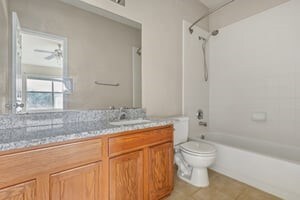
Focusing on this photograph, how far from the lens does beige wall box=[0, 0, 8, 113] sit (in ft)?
3.91

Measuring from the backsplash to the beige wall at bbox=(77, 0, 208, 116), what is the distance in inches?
18.7

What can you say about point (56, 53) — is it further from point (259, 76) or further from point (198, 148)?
point (259, 76)

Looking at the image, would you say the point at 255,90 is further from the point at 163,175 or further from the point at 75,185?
the point at 75,185

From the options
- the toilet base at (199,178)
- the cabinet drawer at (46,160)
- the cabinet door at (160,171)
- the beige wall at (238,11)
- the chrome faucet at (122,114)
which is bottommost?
the toilet base at (199,178)

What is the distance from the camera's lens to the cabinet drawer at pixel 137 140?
1217 millimetres

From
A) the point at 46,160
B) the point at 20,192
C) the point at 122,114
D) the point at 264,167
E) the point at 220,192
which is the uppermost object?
the point at 122,114

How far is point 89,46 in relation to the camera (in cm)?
168

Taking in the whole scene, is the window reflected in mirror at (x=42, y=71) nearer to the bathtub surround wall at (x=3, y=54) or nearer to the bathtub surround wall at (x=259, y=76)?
the bathtub surround wall at (x=3, y=54)

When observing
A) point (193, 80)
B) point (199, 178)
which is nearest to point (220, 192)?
point (199, 178)

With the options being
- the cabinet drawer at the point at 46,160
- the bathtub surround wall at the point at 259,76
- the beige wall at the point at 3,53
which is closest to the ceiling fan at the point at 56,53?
the beige wall at the point at 3,53

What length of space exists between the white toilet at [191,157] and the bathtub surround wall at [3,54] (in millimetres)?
1704

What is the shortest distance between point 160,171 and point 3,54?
5.26 ft

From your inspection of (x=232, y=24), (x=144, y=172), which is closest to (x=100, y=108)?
(x=144, y=172)

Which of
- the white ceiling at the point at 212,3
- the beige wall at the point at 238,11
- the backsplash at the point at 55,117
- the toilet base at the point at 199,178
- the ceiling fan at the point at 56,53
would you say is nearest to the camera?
the backsplash at the point at 55,117
